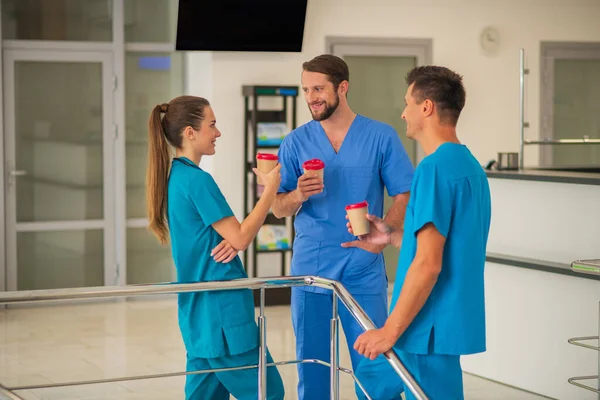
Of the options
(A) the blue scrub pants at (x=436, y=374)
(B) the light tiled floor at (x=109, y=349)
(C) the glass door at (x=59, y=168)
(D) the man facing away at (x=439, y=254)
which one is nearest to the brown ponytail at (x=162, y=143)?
(D) the man facing away at (x=439, y=254)

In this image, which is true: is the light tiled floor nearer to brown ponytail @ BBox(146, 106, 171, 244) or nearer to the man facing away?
brown ponytail @ BBox(146, 106, 171, 244)

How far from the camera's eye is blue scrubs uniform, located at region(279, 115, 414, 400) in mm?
3256

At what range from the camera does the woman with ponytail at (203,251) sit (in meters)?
2.76

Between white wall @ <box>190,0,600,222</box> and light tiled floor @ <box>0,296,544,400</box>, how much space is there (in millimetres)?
1220

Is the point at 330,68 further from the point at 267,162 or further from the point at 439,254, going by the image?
the point at 439,254

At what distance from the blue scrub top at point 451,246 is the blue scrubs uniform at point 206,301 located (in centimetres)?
59

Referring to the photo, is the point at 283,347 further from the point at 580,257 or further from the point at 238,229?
the point at 238,229

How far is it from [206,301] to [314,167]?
600mm

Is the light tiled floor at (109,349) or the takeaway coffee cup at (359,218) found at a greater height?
the takeaway coffee cup at (359,218)

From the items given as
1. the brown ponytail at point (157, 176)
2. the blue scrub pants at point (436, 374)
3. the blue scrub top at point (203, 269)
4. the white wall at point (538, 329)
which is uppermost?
the brown ponytail at point (157, 176)

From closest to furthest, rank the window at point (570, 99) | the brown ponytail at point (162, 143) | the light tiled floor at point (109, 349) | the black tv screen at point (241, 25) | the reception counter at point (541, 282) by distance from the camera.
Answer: the brown ponytail at point (162, 143), the reception counter at point (541, 282), the light tiled floor at point (109, 349), the black tv screen at point (241, 25), the window at point (570, 99)

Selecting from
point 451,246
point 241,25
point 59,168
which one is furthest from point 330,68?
point 59,168

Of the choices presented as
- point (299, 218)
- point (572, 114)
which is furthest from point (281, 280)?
point (572, 114)

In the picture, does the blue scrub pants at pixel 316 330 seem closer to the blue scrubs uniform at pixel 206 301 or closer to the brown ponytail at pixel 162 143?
the blue scrubs uniform at pixel 206 301
